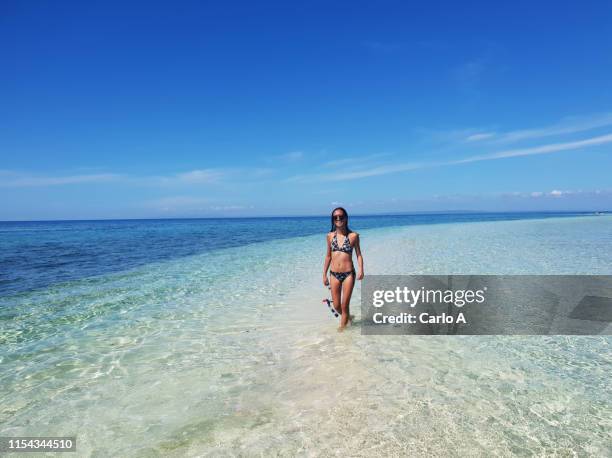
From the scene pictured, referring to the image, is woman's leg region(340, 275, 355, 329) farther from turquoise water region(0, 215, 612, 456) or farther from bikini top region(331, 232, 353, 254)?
bikini top region(331, 232, 353, 254)

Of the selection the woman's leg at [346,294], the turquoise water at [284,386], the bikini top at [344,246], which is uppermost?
the bikini top at [344,246]

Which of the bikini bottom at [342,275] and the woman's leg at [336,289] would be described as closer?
the bikini bottom at [342,275]

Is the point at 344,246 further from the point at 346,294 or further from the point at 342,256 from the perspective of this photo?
the point at 346,294

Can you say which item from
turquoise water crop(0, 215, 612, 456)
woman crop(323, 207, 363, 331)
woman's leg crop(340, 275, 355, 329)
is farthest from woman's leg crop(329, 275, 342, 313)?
turquoise water crop(0, 215, 612, 456)

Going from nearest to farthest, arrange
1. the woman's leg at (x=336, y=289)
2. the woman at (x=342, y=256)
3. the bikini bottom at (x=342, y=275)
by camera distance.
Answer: the woman at (x=342, y=256), the bikini bottom at (x=342, y=275), the woman's leg at (x=336, y=289)

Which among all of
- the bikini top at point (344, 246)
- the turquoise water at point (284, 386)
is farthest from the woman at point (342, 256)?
the turquoise water at point (284, 386)

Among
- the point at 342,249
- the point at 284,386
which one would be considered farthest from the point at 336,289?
the point at 284,386

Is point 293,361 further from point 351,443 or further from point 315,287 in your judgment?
point 315,287

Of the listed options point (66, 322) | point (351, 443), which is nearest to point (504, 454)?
point (351, 443)

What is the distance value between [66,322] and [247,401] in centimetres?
608

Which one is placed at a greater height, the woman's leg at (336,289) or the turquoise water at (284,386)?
the woman's leg at (336,289)

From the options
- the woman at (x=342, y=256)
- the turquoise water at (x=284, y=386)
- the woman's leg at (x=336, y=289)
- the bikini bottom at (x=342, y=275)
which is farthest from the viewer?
the woman's leg at (x=336, y=289)

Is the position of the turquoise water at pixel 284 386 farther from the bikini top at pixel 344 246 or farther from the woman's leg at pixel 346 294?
the bikini top at pixel 344 246

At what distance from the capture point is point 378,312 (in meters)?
8.32
